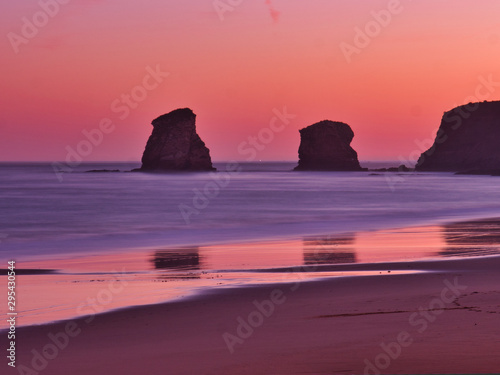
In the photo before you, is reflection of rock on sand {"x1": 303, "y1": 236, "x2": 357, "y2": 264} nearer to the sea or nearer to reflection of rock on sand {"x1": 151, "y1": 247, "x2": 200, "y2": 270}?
the sea

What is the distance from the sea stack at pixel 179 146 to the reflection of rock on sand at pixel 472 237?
539 ft

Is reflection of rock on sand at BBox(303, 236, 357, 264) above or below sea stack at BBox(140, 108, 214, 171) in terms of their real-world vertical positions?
below

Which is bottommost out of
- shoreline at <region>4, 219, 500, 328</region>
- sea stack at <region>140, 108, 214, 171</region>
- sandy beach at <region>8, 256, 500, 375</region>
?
sandy beach at <region>8, 256, 500, 375</region>

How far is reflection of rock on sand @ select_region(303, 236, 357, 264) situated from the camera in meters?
16.6

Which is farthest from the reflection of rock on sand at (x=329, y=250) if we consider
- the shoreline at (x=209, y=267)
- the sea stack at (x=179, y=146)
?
the sea stack at (x=179, y=146)

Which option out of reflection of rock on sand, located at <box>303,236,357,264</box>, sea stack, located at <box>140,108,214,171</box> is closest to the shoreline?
reflection of rock on sand, located at <box>303,236,357,264</box>

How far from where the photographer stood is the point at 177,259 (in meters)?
17.5

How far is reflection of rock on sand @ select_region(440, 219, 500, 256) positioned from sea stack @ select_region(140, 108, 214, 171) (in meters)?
164

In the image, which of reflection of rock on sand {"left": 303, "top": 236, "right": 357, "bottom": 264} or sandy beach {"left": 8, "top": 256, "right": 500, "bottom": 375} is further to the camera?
reflection of rock on sand {"left": 303, "top": 236, "right": 357, "bottom": 264}

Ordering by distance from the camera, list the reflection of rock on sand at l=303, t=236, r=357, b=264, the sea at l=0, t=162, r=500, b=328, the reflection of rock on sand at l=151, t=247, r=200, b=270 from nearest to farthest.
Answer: the sea at l=0, t=162, r=500, b=328 → the reflection of rock on sand at l=151, t=247, r=200, b=270 → the reflection of rock on sand at l=303, t=236, r=357, b=264

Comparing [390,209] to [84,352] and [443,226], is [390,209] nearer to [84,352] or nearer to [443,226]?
[443,226]

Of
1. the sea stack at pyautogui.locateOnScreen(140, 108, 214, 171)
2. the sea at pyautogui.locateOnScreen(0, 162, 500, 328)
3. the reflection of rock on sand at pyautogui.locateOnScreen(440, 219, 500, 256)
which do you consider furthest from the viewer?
the sea stack at pyautogui.locateOnScreen(140, 108, 214, 171)

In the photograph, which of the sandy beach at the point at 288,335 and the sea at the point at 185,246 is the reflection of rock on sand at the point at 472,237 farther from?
the sandy beach at the point at 288,335

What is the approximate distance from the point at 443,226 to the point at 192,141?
170 metres
